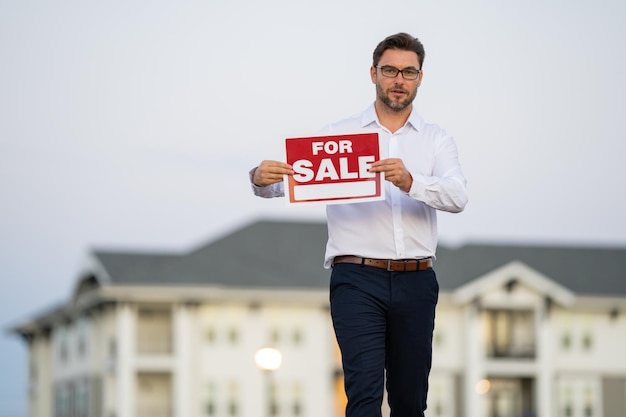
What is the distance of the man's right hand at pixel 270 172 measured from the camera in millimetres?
7051

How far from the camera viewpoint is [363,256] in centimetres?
714

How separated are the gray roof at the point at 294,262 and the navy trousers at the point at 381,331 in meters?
59.9

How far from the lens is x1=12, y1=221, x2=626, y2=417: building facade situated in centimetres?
6700

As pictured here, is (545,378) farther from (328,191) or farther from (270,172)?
(270,172)

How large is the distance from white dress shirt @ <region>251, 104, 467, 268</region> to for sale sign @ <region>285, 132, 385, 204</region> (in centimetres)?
8

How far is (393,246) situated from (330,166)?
1.63 ft

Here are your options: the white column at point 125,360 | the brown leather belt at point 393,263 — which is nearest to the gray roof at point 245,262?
the white column at point 125,360

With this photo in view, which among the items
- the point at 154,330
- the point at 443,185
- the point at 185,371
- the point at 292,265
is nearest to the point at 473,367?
the point at 292,265

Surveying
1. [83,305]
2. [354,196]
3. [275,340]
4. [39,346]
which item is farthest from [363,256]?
[39,346]

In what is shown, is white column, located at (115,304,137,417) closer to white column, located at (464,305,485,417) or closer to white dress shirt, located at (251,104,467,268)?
white column, located at (464,305,485,417)

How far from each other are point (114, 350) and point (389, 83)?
61553mm

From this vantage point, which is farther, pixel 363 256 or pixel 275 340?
pixel 275 340

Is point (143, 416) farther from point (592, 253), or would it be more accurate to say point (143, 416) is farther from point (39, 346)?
point (592, 253)

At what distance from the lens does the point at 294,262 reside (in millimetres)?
71000
